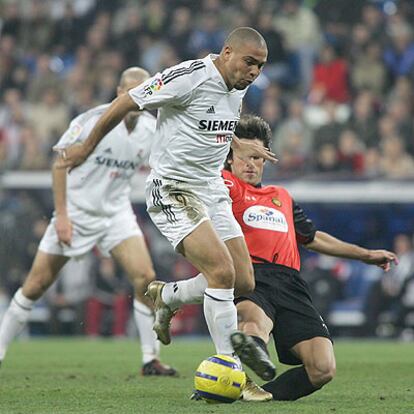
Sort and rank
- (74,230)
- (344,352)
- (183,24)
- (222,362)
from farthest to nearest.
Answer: (183,24) → (344,352) → (74,230) → (222,362)

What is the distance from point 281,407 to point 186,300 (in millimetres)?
1076

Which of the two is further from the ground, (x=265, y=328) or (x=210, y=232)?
(x=210, y=232)

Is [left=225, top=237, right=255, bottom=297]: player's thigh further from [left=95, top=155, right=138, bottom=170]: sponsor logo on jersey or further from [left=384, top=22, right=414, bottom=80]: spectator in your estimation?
[left=384, top=22, right=414, bottom=80]: spectator

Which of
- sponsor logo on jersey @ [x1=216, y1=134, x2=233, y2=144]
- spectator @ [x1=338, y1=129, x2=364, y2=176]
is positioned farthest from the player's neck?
spectator @ [x1=338, y1=129, x2=364, y2=176]

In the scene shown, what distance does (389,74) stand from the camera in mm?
20359

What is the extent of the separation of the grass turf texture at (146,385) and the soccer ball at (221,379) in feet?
0.28

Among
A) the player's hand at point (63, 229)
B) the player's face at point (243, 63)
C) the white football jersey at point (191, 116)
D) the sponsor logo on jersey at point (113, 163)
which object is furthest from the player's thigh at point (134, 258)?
the player's face at point (243, 63)

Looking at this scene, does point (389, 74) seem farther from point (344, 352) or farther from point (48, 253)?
point (48, 253)

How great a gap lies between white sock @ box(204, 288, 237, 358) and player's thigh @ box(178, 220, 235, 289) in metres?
0.06

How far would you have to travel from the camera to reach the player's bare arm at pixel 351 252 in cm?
850

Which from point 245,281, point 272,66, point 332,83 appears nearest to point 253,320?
point 245,281

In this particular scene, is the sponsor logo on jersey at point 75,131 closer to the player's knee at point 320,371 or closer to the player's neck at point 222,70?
the player's neck at point 222,70

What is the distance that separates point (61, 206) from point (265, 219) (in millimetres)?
2775

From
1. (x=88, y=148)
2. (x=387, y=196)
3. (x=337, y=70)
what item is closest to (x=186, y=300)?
(x=88, y=148)
